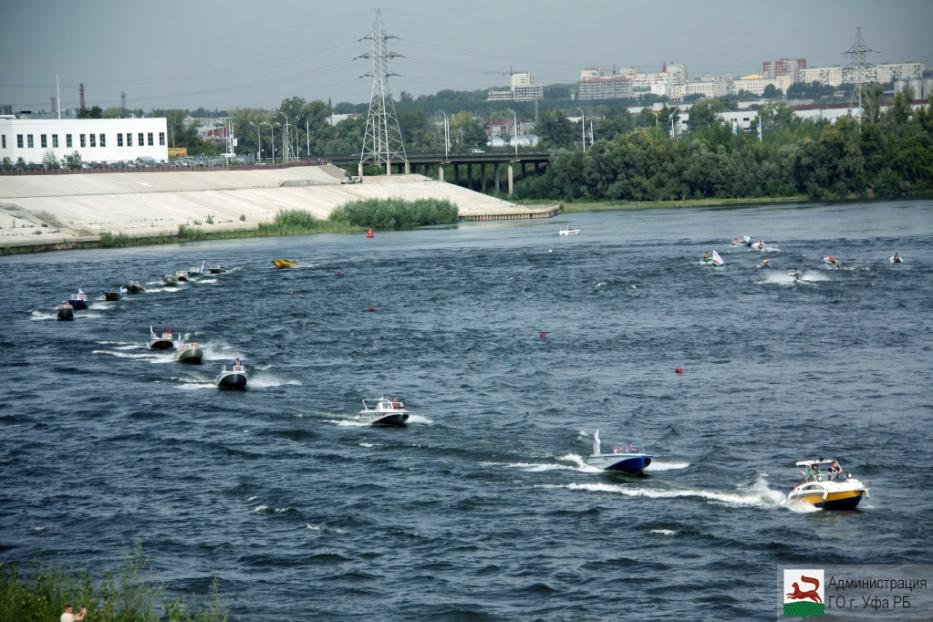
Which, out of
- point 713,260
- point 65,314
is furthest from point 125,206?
point 713,260

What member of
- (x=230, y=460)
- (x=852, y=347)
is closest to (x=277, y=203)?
(x=852, y=347)

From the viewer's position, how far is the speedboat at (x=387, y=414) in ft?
173

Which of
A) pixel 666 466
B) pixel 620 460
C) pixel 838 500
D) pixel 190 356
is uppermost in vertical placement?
pixel 190 356

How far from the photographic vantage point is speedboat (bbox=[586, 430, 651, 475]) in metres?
44.1

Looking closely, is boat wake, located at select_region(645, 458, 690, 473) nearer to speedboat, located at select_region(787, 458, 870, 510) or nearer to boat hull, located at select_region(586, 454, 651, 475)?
boat hull, located at select_region(586, 454, 651, 475)

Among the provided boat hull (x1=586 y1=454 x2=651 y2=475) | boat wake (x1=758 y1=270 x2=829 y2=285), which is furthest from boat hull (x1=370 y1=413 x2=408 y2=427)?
boat wake (x1=758 y1=270 x2=829 y2=285)

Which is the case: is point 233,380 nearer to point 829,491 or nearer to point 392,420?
point 392,420

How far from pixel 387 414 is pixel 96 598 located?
2004 centimetres

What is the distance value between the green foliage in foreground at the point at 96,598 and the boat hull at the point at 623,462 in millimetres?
15107

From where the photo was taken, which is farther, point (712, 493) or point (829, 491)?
point (712, 493)

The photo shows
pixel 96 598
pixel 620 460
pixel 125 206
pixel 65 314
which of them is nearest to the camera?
pixel 96 598

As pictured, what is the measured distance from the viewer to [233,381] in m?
61.6

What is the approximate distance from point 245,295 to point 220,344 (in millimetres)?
24210

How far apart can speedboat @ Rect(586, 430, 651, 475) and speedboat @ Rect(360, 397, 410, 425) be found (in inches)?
396
